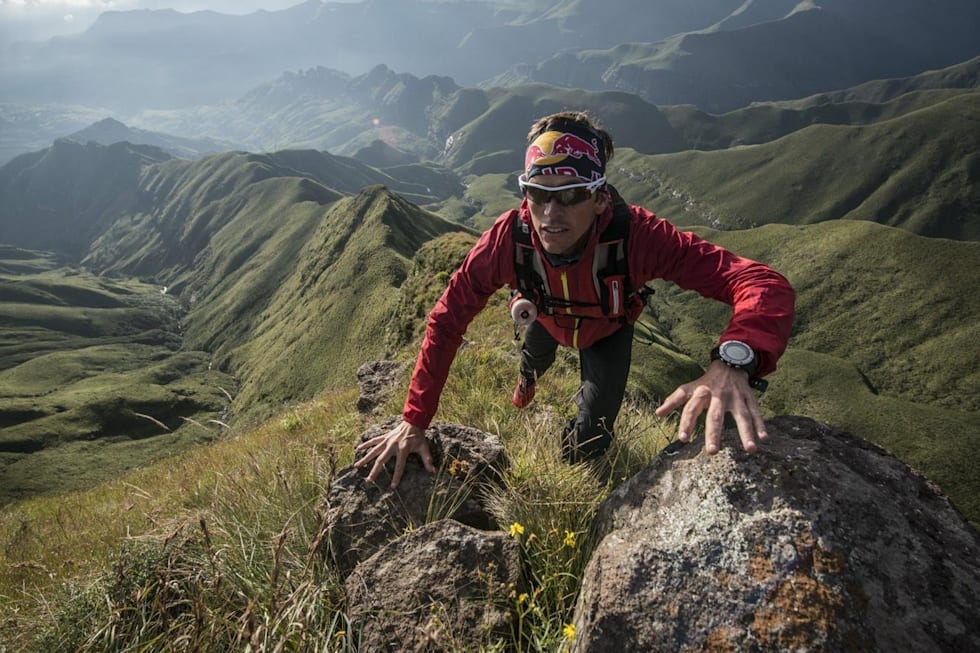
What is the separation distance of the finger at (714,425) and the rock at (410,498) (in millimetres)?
1944

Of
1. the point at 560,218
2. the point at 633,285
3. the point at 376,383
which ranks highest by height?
the point at 560,218

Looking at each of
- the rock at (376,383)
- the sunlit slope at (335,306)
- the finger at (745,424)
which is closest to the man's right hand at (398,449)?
the finger at (745,424)

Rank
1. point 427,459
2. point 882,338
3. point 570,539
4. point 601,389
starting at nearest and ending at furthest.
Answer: point 570,539 → point 427,459 → point 601,389 → point 882,338

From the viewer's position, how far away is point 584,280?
545 cm

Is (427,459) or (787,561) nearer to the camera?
(787,561)

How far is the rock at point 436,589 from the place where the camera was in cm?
311

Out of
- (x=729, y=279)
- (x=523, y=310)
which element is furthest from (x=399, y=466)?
(x=729, y=279)

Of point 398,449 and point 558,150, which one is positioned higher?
point 558,150

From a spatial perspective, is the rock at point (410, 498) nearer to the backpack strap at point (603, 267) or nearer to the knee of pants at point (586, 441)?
the knee of pants at point (586, 441)

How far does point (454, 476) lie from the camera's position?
439cm

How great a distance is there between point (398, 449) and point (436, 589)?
1.40 meters

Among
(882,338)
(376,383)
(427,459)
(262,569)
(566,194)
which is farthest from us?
(882,338)

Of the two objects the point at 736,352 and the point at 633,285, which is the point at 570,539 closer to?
the point at 736,352

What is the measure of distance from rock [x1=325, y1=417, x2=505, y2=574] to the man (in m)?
0.15
